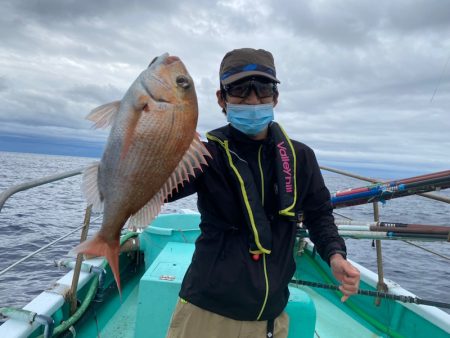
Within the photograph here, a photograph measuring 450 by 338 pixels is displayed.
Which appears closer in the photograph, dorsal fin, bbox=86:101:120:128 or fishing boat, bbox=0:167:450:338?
dorsal fin, bbox=86:101:120:128

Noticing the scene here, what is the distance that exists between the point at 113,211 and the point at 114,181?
0.14 m

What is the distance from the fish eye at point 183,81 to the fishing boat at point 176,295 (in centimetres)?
139

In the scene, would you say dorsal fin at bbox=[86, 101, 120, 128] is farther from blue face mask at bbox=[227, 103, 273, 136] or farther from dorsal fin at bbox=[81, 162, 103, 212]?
blue face mask at bbox=[227, 103, 273, 136]

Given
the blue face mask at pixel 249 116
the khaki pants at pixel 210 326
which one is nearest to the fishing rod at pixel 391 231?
the khaki pants at pixel 210 326

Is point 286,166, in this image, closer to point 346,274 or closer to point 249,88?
point 249,88

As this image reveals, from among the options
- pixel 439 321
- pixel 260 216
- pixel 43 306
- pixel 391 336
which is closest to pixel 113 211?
pixel 260 216

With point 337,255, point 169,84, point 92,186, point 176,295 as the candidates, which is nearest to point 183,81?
point 169,84

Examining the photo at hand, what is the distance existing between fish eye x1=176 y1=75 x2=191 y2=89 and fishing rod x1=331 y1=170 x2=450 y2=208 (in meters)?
2.19

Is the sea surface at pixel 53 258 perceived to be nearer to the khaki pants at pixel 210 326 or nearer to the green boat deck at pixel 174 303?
the green boat deck at pixel 174 303

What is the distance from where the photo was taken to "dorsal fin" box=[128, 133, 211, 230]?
1.74m

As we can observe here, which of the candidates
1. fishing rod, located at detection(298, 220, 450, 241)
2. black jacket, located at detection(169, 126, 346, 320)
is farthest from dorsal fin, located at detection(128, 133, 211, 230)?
fishing rod, located at detection(298, 220, 450, 241)

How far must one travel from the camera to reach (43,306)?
3484 mm

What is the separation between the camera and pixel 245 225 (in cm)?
235

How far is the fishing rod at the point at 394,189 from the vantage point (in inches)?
110
